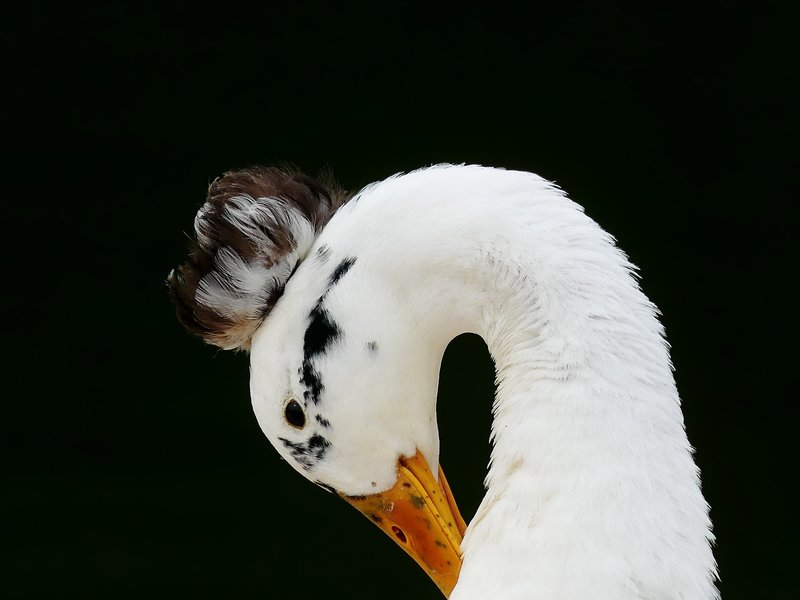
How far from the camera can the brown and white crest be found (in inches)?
75.2

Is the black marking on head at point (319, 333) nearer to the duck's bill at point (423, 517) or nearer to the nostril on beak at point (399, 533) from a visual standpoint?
the duck's bill at point (423, 517)

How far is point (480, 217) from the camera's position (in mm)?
1712

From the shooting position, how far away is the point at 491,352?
1793mm

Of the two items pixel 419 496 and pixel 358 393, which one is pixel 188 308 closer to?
pixel 358 393

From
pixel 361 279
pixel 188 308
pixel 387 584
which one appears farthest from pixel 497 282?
pixel 387 584

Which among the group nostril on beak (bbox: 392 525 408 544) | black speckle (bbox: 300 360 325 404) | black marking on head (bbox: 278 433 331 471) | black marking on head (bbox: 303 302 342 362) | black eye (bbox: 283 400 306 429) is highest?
black marking on head (bbox: 303 302 342 362)

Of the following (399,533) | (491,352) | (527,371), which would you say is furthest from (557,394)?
(399,533)

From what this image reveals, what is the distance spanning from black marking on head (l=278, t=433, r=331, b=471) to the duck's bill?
4.2 inches

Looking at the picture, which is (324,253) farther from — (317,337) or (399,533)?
(399,533)

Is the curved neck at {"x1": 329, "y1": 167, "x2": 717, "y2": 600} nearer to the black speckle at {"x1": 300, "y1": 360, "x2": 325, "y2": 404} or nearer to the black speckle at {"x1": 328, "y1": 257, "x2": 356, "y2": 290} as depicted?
the black speckle at {"x1": 328, "y1": 257, "x2": 356, "y2": 290}

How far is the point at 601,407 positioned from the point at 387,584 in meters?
3.24

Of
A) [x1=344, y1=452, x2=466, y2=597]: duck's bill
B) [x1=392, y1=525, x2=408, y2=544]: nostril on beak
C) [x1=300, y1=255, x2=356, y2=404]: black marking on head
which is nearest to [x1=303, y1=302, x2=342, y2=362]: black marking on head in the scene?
[x1=300, y1=255, x2=356, y2=404]: black marking on head

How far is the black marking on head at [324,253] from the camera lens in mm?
1873

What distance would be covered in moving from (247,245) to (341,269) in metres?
0.17
